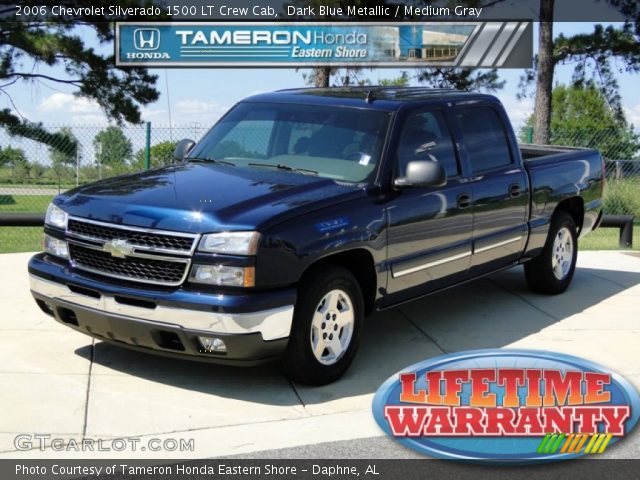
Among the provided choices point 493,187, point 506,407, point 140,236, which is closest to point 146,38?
point 493,187

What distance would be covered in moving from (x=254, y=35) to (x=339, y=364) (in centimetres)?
1608

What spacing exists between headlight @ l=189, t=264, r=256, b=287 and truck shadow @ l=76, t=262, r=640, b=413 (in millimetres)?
836

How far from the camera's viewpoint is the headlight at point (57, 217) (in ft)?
20.4

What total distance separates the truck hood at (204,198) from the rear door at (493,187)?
1.62m

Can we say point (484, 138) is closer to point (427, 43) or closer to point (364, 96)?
point (364, 96)

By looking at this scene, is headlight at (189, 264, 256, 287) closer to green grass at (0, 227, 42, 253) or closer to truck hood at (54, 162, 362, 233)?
truck hood at (54, 162, 362, 233)

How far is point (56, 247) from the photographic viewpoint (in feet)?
20.6

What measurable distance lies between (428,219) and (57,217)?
269cm

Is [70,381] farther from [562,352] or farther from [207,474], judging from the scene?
[562,352]

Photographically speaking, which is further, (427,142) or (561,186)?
(561,186)

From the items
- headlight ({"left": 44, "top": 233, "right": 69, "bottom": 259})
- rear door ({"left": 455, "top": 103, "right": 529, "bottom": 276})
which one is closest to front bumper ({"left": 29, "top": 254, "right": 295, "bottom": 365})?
headlight ({"left": 44, "top": 233, "right": 69, "bottom": 259})

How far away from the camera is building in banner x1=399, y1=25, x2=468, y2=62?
74.1ft

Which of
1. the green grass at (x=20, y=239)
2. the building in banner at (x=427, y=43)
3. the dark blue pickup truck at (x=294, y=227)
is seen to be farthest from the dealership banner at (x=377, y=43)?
the dark blue pickup truck at (x=294, y=227)

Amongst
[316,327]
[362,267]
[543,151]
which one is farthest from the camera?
[543,151]
